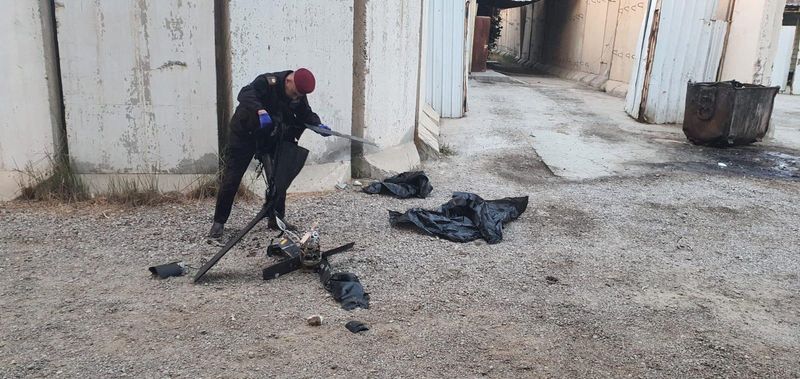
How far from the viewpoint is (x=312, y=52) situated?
20.2 ft

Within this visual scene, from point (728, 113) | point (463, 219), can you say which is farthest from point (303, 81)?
point (728, 113)

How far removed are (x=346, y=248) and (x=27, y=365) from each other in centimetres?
228

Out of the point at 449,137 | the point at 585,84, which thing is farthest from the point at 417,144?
the point at 585,84

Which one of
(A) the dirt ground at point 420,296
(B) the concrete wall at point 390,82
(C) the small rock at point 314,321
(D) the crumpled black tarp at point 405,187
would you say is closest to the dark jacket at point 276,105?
(A) the dirt ground at point 420,296

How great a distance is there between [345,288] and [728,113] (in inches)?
284

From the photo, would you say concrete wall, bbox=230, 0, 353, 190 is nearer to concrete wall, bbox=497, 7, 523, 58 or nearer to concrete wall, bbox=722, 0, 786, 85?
concrete wall, bbox=722, 0, 786, 85

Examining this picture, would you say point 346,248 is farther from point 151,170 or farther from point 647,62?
point 647,62

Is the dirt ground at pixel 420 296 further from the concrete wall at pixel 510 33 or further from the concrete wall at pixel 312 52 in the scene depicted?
the concrete wall at pixel 510 33

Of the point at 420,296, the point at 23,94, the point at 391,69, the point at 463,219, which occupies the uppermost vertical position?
the point at 391,69

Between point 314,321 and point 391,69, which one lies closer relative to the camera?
point 314,321

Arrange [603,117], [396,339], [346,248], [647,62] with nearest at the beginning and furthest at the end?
[396,339]
[346,248]
[647,62]
[603,117]

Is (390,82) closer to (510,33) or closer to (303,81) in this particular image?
(303,81)

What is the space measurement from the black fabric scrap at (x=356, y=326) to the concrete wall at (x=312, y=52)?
2.91 meters

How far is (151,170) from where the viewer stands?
598 centimetres
